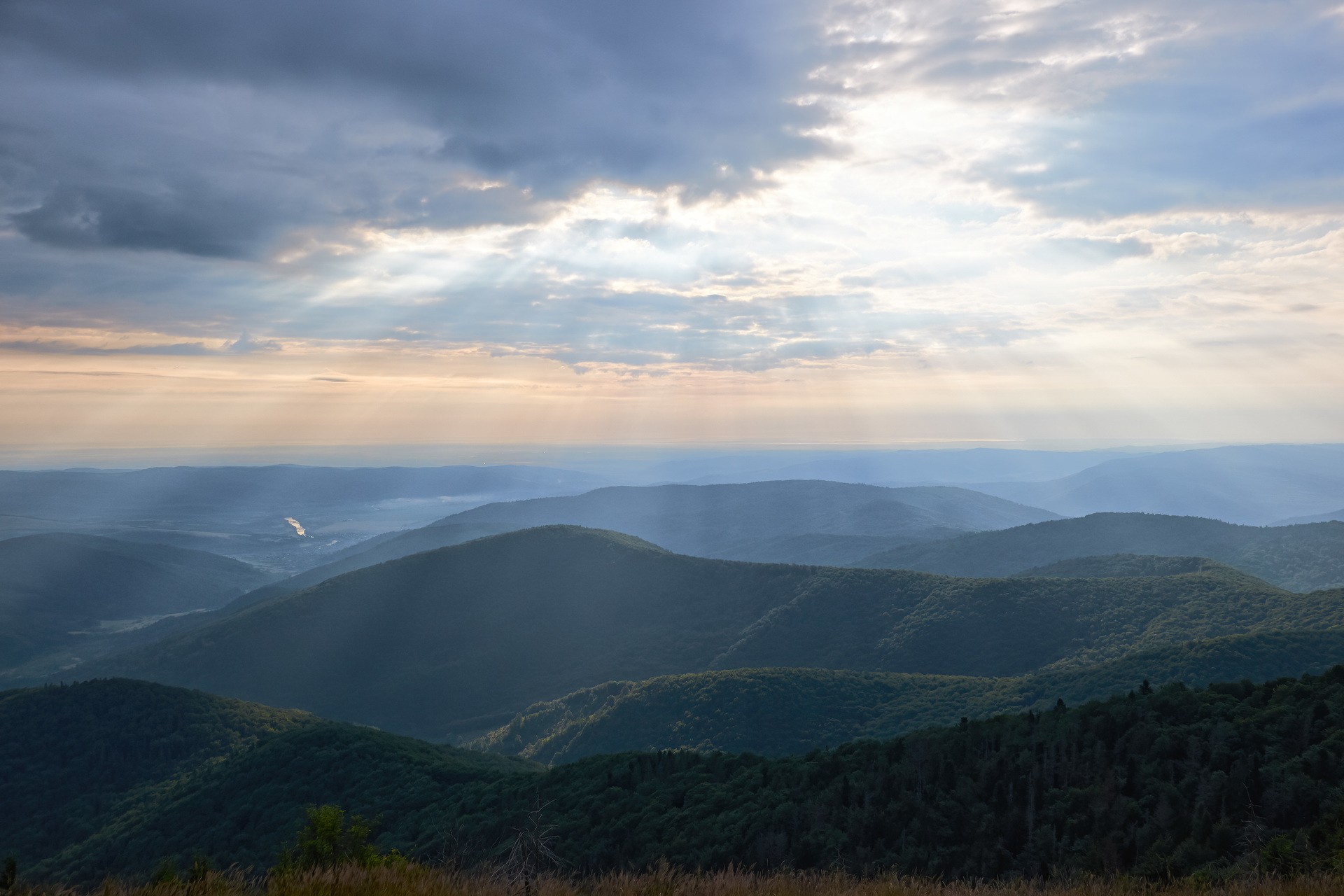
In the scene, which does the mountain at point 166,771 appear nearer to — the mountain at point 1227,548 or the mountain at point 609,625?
the mountain at point 609,625

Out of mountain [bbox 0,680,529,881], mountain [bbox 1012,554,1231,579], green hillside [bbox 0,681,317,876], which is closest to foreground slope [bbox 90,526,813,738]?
green hillside [bbox 0,681,317,876]

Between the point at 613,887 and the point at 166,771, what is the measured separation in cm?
9128

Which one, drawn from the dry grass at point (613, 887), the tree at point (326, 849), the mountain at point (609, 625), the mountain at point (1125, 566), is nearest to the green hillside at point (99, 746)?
the mountain at point (609, 625)

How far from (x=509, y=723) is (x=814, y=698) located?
2135 inches

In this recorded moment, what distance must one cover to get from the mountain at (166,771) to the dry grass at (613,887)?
46.1m

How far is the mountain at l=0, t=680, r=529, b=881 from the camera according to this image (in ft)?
182

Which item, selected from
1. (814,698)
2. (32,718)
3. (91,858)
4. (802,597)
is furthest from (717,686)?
Answer: (32,718)

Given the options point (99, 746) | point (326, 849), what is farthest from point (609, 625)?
point (326, 849)

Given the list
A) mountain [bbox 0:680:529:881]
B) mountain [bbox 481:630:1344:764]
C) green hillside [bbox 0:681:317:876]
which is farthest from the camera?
green hillside [bbox 0:681:317:876]

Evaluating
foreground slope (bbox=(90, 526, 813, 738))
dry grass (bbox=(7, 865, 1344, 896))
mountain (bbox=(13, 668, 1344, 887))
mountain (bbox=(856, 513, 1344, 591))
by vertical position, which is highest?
dry grass (bbox=(7, 865, 1344, 896))

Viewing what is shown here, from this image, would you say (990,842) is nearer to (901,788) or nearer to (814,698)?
(901,788)

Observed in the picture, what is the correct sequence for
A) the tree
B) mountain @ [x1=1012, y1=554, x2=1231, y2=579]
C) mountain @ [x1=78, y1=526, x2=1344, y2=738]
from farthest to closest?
mountain @ [x1=1012, y1=554, x2=1231, y2=579] → mountain @ [x1=78, y1=526, x2=1344, y2=738] → the tree

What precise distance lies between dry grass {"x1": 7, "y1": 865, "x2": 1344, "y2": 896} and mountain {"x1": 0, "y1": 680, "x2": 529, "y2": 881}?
46130mm

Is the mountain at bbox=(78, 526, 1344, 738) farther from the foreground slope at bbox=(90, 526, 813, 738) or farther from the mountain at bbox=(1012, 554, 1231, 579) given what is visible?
the mountain at bbox=(1012, 554, 1231, 579)
